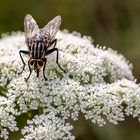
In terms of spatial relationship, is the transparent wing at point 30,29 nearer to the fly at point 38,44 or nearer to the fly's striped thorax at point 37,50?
the fly at point 38,44

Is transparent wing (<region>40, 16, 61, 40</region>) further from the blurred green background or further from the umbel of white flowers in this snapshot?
the blurred green background

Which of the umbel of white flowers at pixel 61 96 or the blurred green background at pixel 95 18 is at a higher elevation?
the blurred green background at pixel 95 18

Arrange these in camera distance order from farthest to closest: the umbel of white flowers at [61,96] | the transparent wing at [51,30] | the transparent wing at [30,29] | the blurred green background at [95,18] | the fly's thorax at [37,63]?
the blurred green background at [95,18], the transparent wing at [30,29], the transparent wing at [51,30], the fly's thorax at [37,63], the umbel of white flowers at [61,96]

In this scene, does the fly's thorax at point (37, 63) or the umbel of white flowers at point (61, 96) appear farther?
the fly's thorax at point (37, 63)

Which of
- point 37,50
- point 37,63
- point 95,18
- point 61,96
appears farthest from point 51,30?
point 95,18

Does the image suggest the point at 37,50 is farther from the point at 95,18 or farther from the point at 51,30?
the point at 95,18

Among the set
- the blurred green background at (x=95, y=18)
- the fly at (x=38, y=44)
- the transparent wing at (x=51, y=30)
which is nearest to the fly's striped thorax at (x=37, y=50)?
the fly at (x=38, y=44)

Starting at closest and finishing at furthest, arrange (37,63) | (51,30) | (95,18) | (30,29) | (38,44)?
(37,63), (38,44), (51,30), (30,29), (95,18)
